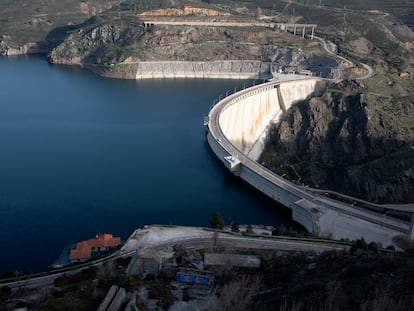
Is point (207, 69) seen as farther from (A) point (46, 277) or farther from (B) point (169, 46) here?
(A) point (46, 277)

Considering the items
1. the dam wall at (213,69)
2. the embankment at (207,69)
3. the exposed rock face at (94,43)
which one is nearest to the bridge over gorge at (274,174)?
the dam wall at (213,69)

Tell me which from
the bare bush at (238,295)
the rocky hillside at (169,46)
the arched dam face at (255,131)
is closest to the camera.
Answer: the bare bush at (238,295)

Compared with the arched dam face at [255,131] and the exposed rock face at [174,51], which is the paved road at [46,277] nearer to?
the arched dam face at [255,131]

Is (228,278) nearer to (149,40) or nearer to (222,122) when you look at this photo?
(222,122)

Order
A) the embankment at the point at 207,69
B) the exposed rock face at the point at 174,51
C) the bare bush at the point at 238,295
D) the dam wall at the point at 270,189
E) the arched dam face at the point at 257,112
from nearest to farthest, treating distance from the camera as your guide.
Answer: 1. the bare bush at the point at 238,295
2. the dam wall at the point at 270,189
3. the arched dam face at the point at 257,112
4. the exposed rock face at the point at 174,51
5. the embankment at the point at 207,69

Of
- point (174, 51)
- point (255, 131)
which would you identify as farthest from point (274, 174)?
point (174, 51)

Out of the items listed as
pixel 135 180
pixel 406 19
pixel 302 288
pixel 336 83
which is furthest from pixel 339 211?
pixel 406 19

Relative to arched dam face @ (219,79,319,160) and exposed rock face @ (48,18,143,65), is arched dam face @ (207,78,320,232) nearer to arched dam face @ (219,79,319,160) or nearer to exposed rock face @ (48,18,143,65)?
arched dam face @ (219,79,319,160)
